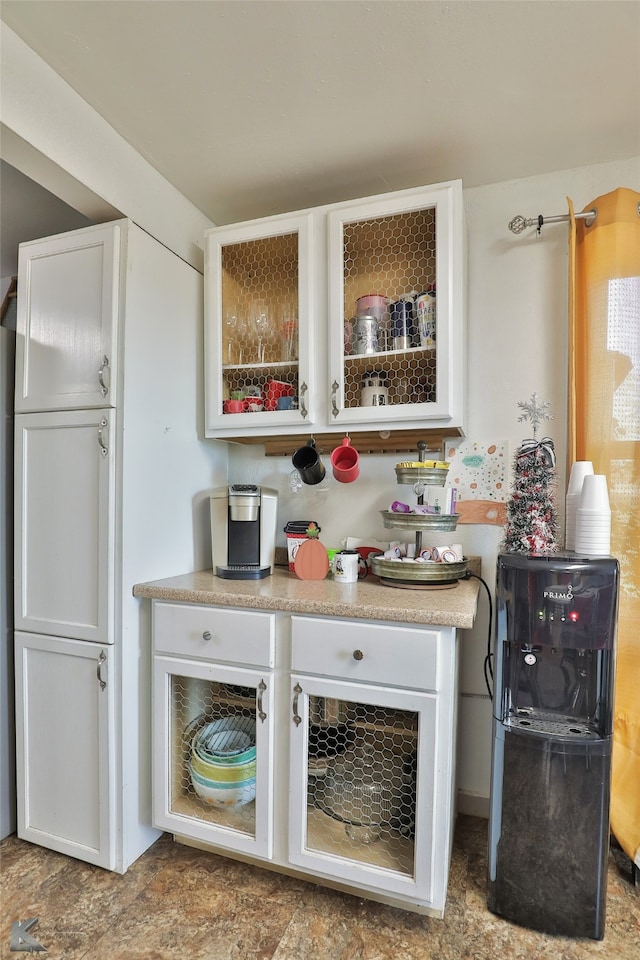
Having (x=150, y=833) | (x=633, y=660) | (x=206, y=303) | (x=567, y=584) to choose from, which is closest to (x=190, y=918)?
(x=150, y=833)

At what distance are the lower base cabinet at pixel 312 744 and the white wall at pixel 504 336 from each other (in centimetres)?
44

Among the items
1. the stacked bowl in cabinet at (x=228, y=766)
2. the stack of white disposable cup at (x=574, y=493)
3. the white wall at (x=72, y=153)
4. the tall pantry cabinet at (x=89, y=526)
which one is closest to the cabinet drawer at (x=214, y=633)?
the tall pantry cabinet at (x=89, y=526)

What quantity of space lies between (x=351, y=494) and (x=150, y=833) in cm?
133

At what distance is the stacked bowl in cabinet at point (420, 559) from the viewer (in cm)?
153

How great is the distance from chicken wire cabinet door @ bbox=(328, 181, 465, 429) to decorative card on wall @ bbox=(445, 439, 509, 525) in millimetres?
270

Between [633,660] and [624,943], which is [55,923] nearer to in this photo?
[624,943]

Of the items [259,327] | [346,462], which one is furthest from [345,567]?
[259,327]

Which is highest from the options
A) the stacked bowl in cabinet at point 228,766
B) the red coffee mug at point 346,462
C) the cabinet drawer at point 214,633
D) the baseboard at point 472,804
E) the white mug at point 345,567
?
the red coffee mug at point 346,462

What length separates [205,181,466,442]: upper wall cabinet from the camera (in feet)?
5.11

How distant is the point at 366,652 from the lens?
1.30 m

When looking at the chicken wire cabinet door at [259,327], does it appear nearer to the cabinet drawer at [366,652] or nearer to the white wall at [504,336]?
the white wall at [504,336]

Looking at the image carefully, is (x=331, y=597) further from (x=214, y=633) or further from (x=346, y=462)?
(x=346, y=462)

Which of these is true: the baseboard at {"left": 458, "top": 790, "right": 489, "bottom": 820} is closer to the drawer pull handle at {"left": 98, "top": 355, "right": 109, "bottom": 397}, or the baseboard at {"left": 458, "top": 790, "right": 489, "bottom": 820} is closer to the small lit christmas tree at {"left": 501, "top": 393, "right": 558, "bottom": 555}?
the small lit christmas tree at {"left": 501, "top": 393, "right": 558, "bottom": 555}

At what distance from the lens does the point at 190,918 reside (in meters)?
1.33
